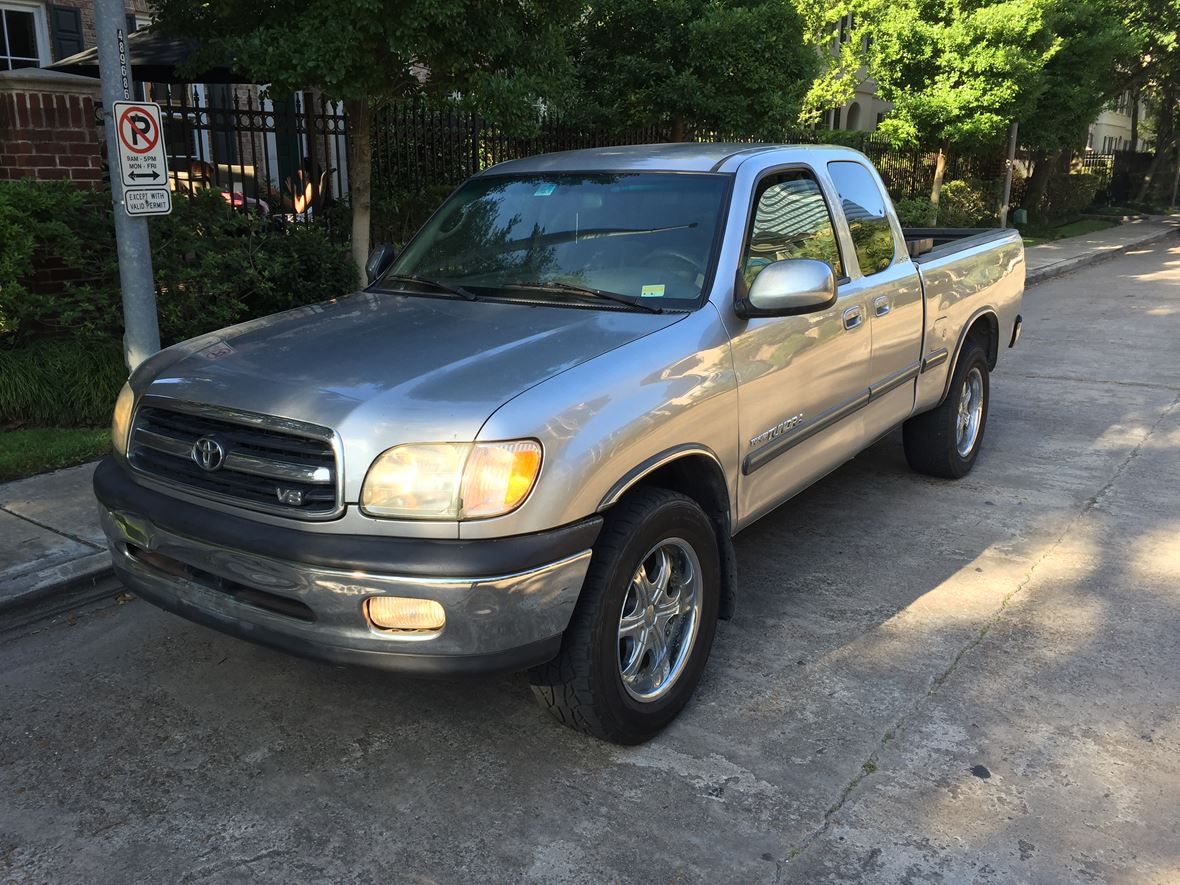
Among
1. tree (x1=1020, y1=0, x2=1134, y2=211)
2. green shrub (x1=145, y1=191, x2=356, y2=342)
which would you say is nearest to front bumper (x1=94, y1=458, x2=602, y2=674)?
green shrub (x1=145, y1=191, x2=356, y2=342)

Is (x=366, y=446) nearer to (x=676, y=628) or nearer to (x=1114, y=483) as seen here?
(x=676, y=628)

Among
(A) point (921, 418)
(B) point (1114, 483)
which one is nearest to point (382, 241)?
(A) point (921, 418)

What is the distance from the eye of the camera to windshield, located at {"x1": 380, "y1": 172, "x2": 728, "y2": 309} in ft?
12.6

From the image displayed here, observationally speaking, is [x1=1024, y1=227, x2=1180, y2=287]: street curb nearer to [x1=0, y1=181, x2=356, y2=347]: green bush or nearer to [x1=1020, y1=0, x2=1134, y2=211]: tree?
[x1=1020, y1=0, x2=1134, y2=211]: tree

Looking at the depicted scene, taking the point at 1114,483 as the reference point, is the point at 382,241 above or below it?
above

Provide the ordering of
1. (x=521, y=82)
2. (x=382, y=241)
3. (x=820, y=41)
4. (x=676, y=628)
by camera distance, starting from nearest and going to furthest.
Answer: (x=676, y=628) → (x=521, y=82) → (x=382, y=241) → (x=820, y=41)

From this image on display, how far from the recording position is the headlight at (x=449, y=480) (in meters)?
2.78

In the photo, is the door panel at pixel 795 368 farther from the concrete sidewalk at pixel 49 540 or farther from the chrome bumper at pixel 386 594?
the concrete sidewalk at pixel 49 540

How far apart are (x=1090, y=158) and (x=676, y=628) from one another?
39062 mm

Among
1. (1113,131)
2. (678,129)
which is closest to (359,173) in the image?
(678,129)

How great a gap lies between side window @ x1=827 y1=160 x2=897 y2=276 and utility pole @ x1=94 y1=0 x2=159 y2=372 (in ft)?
12.1

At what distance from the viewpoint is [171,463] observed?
3.26 metres

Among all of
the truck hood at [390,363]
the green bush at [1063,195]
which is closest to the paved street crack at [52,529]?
the truck hood at [390,363]

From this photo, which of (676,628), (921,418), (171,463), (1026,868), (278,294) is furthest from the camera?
(278,294)
